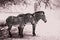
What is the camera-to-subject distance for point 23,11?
92 centimetres

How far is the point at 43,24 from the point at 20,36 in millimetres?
182

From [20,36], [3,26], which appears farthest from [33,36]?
[3,26]

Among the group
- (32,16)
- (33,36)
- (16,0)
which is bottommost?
(33,36)

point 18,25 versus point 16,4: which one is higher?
point 16,4

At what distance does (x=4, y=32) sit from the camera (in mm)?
803

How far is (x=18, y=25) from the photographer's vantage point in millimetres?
777

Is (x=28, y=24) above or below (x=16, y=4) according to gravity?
below

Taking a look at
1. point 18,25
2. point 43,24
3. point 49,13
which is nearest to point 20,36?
point 18,25

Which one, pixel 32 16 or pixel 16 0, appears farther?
Result: pixel 16 0

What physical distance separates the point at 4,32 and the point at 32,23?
167mm

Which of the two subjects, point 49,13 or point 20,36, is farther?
point 49,13

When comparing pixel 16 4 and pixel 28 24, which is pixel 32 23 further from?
pixel 16 4

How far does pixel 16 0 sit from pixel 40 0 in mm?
159

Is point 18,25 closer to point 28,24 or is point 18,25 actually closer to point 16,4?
point 28,24
